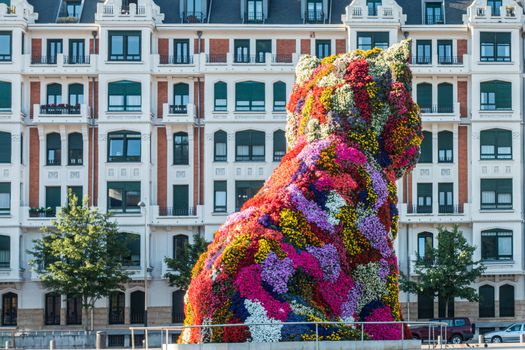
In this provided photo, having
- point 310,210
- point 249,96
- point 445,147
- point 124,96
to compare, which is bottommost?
point 310,210

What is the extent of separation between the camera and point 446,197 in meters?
84.2

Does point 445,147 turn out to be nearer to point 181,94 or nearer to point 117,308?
point 181,94

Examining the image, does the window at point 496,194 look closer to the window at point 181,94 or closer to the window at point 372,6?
the window at point 372,6

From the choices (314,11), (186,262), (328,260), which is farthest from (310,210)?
(314,11)

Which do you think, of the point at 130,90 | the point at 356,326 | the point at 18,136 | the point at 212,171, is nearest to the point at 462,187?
the point at 212,171

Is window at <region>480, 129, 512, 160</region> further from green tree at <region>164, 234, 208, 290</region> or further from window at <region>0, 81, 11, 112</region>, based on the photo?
window at <region>0, 81, 11, 112</region>

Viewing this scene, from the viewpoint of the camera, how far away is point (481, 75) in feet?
275

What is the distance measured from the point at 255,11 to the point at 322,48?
195 inches

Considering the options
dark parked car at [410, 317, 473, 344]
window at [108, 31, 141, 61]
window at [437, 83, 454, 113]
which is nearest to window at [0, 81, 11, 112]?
window at [108, 31, 141, 61]

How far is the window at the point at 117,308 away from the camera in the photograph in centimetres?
8206

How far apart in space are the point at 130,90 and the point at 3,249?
1232cm

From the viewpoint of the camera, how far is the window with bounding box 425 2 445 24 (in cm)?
8569

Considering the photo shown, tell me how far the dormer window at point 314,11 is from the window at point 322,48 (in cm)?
163

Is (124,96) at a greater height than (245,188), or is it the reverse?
(124,96)
